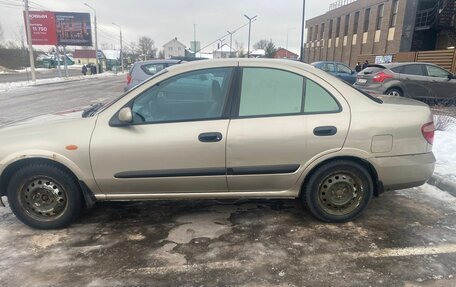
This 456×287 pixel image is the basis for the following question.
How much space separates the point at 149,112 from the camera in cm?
362

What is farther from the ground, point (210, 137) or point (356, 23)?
point (356, 23)

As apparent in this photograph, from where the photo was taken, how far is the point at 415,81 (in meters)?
12.0

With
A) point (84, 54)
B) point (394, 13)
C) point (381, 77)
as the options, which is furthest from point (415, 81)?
point (84, 54)

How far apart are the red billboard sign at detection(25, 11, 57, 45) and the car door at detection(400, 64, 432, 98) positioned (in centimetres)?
3260

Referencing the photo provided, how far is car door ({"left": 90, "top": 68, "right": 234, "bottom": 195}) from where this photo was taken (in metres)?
3.49

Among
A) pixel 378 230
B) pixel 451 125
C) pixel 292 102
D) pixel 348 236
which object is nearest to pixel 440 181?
Answer: pixel 378 230

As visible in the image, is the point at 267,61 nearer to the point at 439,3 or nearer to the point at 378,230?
A: the point at 378,230

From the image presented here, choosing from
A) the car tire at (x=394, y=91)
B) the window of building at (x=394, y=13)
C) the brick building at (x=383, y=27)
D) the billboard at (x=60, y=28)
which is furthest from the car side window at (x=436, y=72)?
the billboard at (x=60, y=28)

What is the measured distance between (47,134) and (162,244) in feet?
5.02

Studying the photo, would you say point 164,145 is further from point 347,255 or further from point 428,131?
point 428,131

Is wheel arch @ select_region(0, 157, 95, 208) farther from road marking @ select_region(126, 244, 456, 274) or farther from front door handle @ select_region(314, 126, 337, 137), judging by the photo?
front door handle @ select_region(314, 126, 337, 137)

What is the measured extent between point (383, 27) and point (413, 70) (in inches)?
902

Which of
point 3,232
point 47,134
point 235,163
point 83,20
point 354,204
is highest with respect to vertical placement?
point 83,20

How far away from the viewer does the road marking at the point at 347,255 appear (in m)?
3.04
